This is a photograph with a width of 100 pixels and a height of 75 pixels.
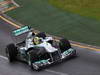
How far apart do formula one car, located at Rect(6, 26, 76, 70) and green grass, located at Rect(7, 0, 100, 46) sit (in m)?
2.27

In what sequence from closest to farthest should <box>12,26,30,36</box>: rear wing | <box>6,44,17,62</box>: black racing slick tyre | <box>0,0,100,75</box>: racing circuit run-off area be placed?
1. <box>0,0,100,75</box>: racing circuit run-off area
2. <box>6,44,17,62</box>: black racing slick tyre
3. <box>12,26,30,36</box>: rear wing

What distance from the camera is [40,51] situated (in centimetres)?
2034

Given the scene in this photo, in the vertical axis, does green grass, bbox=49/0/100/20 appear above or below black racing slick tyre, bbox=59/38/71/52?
below

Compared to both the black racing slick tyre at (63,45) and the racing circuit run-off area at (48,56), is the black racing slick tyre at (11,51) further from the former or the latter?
the black racing slick tyre at (63,45)

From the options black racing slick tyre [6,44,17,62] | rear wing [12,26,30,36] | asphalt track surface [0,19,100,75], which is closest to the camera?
asphalt track surface [0,19,100,75]

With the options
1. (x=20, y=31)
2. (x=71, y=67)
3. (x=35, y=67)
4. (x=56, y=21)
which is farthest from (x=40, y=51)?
(x=56, y=21)

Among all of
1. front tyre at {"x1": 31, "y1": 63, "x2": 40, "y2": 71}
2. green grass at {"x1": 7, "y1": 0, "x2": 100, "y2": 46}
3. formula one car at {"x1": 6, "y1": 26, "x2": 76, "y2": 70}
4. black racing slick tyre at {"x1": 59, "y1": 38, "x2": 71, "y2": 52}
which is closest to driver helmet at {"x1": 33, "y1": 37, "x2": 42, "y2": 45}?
formula one car at {"x1": 6, "y1": 26, "x2": 76, "y2": 70}

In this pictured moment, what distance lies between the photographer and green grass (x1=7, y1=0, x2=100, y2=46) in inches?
932

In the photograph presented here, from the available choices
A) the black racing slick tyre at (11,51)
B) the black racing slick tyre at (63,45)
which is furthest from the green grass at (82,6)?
the black racing slick tyre at (11,51)

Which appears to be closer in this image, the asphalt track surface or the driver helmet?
the asphalt track surface

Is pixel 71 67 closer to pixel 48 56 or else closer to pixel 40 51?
pixel 48 56

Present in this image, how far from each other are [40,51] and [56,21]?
669 cm

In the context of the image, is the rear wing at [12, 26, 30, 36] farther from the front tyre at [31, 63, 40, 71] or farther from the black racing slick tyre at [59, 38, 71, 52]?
the front tyre at [31, 63, 40, 71]

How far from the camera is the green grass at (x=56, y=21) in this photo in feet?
77.7
